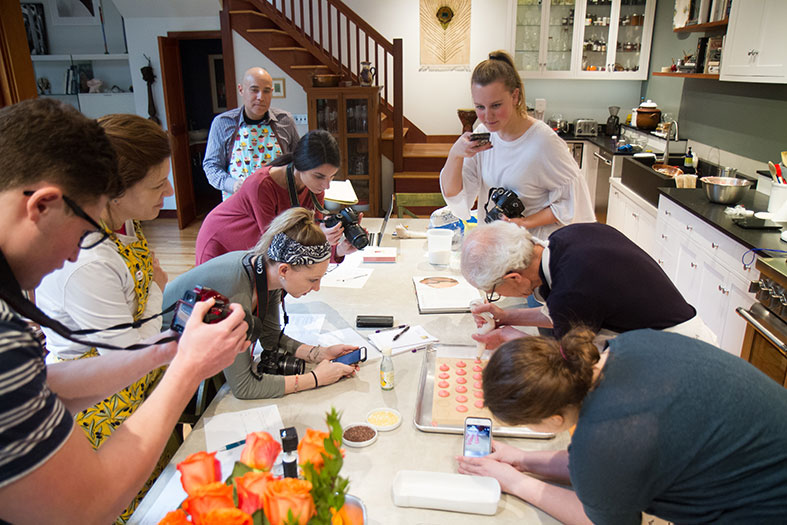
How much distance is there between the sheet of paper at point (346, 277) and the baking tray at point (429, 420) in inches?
34.7

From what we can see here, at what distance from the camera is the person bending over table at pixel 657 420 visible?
1.03 m

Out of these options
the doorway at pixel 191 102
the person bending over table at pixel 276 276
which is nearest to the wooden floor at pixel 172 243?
the doorway at pixel 191 102

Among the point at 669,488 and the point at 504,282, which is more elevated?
the point at 504,282

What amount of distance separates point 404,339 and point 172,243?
4.73 meters

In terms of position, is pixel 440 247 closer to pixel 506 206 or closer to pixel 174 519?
pixel 506 206

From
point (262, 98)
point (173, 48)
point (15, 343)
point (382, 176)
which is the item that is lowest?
point (382, 176)

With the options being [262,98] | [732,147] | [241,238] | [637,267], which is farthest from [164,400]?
[732,147]

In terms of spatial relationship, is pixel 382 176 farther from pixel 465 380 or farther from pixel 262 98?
pixel 465 380

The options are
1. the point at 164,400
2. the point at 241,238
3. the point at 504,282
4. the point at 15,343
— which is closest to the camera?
the point at 15,343

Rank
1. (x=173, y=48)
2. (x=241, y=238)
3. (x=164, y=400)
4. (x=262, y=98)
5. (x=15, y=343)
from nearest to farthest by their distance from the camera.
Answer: (x=15, y=343)
(x=164, y=400)
(x=241, y=238)
(x=262, y=98)
(x=173, y=48)

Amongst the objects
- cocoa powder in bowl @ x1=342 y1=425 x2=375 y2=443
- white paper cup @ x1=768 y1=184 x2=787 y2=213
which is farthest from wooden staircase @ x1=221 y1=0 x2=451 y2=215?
cocoa powder in bowl @ x1=342 y1=425 x2=375 y2=443

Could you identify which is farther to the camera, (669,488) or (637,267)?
(637,267)

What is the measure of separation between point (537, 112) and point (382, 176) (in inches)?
81.1

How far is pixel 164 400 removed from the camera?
0.98 meters
